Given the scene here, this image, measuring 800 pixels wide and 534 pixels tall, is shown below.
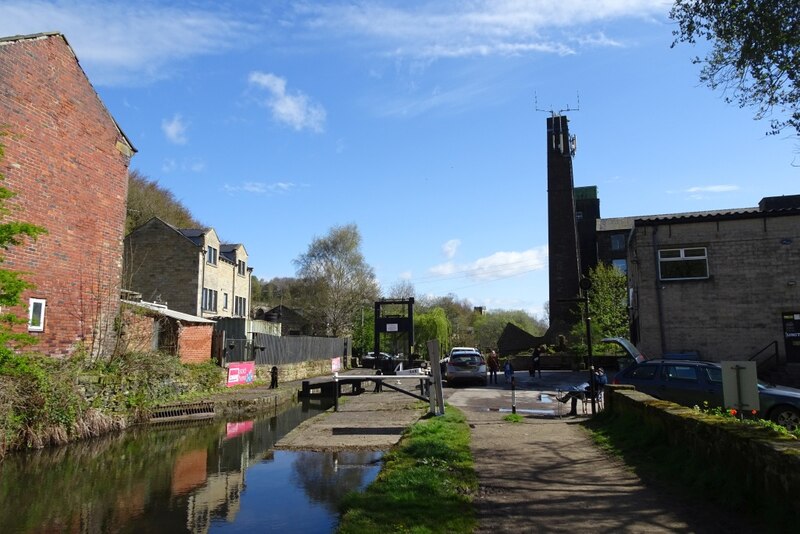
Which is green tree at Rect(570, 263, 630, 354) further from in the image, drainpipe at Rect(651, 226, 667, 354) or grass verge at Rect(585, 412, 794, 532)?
grass verge at Rect(585, 412, 794, 532)

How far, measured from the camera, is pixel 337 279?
185ft

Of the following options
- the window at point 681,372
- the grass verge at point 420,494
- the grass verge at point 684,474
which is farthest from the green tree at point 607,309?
the grass verge at point 420,494

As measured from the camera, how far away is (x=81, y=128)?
56.0ft

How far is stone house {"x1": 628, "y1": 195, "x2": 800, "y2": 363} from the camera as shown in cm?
2014

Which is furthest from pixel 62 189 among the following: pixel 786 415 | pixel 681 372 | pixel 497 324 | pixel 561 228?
pixel 497 324

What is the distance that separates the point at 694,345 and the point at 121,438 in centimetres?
1874

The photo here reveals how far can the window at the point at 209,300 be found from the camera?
36.5 metres

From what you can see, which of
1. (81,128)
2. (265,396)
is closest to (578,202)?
(265,396)

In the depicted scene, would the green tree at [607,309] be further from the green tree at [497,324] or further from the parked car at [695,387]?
the green tree at [497,324]

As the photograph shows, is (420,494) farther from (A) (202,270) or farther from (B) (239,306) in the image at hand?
(B) (239,306)

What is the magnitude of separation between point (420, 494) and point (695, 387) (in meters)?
8.35

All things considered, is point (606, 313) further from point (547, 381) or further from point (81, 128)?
point (81, 128)

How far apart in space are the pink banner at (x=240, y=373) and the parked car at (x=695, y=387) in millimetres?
17059

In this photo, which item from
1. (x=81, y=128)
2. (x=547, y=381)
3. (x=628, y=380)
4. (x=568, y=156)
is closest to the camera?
(x=628, y=380)
